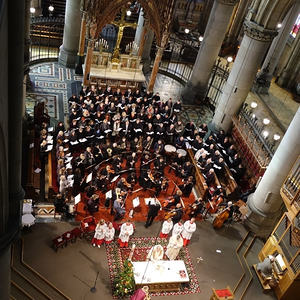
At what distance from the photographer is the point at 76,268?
12.9 metres

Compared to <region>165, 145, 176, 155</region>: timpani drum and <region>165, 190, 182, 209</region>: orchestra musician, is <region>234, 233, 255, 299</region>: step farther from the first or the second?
<region>165, 145, 176, 155</region>: timpani drum

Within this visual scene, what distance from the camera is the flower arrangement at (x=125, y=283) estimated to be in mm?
12312

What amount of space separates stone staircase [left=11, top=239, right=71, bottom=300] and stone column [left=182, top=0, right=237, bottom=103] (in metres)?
13.7

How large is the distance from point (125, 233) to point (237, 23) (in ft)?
66.2

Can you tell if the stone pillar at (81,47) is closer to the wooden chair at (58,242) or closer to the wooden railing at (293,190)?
the wooden chair at (58,242)

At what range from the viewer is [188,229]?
1410 centimetres

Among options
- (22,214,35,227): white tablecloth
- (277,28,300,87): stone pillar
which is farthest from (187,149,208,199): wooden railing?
(277,28,300,87): stone pillar

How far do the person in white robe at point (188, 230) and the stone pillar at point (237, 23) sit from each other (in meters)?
18.2

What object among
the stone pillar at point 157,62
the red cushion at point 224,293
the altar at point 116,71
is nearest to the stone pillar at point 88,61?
the altar at point 116,71

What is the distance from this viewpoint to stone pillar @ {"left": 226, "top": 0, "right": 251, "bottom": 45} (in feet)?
92.3

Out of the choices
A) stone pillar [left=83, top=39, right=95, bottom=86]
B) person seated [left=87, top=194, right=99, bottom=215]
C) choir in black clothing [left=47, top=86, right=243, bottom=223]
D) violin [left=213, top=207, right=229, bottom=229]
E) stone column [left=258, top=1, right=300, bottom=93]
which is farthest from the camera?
stone column [left=258, top=1, right=300, bottom=93]

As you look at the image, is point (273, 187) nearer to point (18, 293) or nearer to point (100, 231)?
point (100, 231)

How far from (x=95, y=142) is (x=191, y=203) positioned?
15.3ft

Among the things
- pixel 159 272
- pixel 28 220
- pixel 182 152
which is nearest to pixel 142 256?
pixel 159 272
